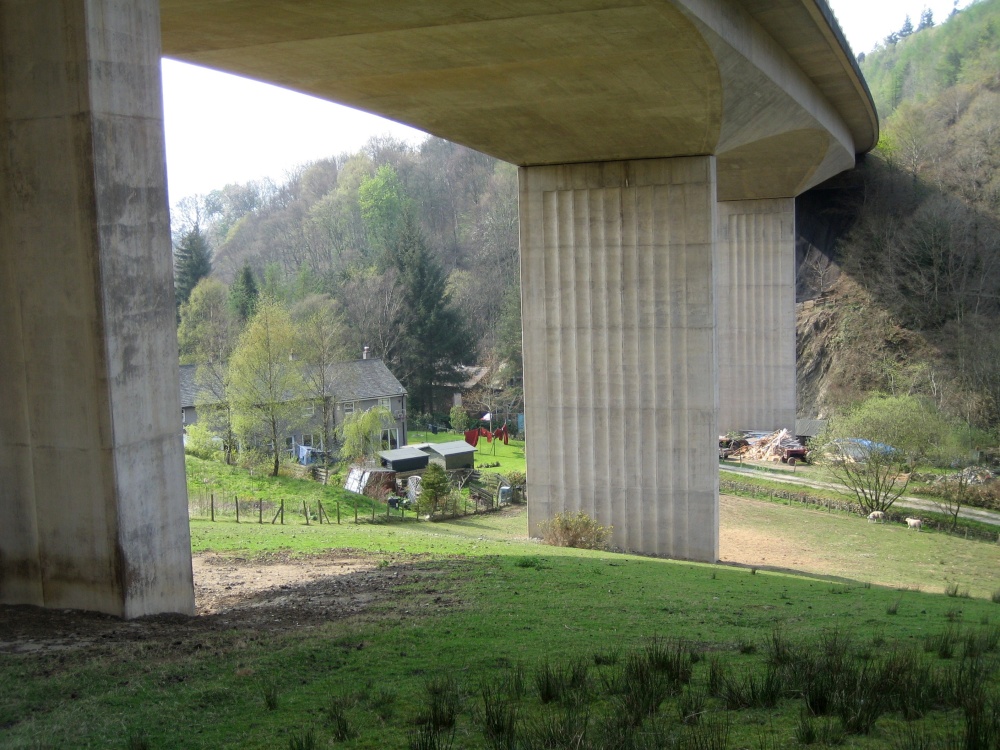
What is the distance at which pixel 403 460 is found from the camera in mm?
29844

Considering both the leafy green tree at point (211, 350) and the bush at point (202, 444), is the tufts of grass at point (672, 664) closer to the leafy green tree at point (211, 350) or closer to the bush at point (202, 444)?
the leafy green tree at point (211, 350)

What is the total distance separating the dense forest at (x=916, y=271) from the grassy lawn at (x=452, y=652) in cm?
2446

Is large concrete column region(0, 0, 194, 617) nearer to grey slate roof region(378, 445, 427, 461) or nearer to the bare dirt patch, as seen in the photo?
the bare dirt patch

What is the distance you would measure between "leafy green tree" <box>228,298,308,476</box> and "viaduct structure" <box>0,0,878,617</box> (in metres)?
12.1

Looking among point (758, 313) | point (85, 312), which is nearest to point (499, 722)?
point (85, 312)

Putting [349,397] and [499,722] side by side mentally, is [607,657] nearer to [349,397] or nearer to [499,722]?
[499,722]

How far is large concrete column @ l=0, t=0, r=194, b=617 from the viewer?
7926 mm

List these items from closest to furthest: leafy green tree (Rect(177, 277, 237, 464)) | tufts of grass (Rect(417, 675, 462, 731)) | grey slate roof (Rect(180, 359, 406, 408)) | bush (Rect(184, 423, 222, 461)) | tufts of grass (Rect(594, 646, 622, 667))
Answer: tufts of grass (Rect(417, 675, 462, 731)) → tufts of grass (Rect(594, 646, 622, 667)) → bush (Rect(184, 423, 222, 461)) → leafy green tree (Rect(177, 277, 237, 464)) → grey slate roof (Rect(180, 359, 406, 408))

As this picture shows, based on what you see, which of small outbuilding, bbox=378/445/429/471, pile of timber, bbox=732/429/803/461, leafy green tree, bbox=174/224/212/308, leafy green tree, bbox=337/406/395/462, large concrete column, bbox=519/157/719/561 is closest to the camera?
large concrete column, bbox=519/157/719/561

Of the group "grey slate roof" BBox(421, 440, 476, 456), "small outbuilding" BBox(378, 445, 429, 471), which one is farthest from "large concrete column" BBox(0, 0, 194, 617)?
"grey slate roof" BBox(421, 440, 476, 456)

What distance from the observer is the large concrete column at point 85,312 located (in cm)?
793

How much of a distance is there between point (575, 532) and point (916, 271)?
92.8 ft

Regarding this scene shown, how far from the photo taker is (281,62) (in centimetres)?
1259

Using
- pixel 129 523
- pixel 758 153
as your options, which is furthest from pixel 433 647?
Answer: pixel 758 153
